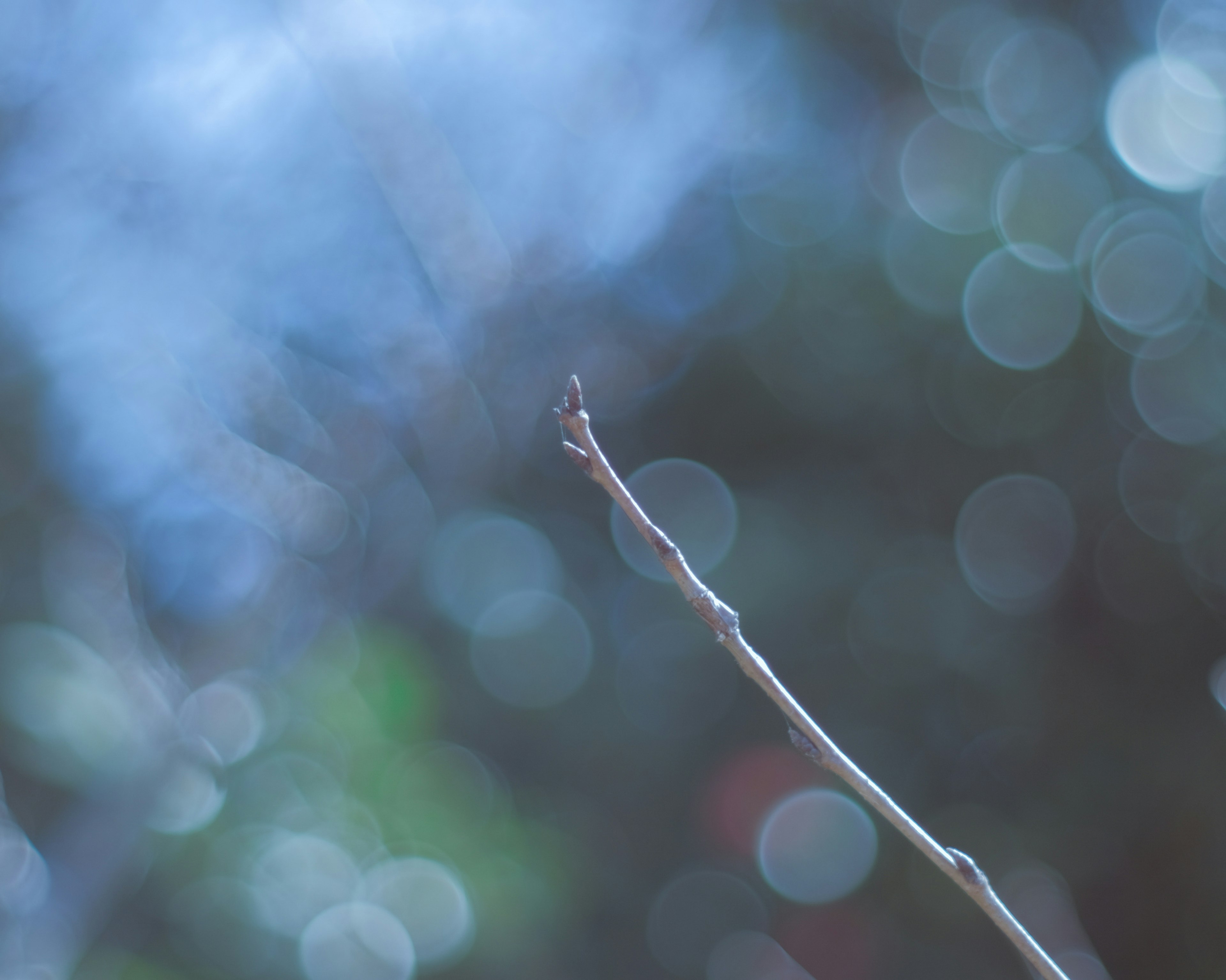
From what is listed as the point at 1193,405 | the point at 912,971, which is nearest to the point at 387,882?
the point at 912,971

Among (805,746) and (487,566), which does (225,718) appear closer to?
(487,566)

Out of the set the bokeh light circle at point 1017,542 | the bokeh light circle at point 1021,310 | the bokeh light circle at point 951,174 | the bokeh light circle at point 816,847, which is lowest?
the bokeh light circle at point 816,847

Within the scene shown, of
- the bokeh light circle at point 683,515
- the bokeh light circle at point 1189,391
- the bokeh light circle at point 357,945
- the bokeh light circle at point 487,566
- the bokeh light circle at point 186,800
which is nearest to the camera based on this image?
the bokeh light circle at point 186,800

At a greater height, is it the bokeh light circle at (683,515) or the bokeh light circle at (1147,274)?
the bokeh light circle at (683,515)

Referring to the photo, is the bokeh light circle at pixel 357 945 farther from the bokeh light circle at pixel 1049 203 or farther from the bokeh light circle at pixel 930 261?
the bokeh light circle at pixel 1049 203

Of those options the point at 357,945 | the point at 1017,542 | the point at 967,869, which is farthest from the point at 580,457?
the point at 357,945

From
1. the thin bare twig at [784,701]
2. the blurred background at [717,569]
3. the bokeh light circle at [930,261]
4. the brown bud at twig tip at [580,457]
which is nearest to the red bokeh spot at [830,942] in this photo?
the blurred background at [717,569]

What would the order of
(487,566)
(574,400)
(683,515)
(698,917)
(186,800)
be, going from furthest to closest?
(487,566), (683,515), (698,917), (186,800), (574,400)
